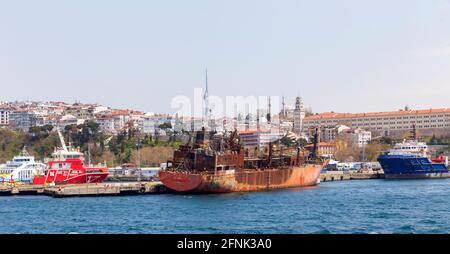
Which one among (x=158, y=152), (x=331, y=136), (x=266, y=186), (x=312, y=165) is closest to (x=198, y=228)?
(x=266, y=186)

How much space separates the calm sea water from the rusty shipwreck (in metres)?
1.36

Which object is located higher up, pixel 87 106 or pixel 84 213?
pixel 87 106

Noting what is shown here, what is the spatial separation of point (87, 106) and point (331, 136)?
162 ft

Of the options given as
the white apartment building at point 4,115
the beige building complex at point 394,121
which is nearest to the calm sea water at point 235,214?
the beige building complex at point 394,121

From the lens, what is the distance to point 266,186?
136 feet

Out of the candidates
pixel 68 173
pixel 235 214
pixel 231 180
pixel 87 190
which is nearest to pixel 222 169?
pixel 231 180

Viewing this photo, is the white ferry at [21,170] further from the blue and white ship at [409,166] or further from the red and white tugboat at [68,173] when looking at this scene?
the blue and white ship at [409,166]

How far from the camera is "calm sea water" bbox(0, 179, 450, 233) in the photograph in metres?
21.4

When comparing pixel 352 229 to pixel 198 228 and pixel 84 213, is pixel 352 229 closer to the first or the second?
pixel 198 228

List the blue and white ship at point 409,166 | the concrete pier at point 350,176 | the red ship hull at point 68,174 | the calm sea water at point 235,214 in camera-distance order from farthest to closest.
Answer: the concrete pier at point 350,176 → the blue and white ship at point 409,166 → the red ship hull at point 68,174 → the calm sea water at point 235,214

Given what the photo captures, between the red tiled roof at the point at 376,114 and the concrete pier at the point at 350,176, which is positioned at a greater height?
the red tiled roof at the point at 376,114

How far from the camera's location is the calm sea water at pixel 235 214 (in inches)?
842

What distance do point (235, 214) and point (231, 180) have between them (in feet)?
41.4
